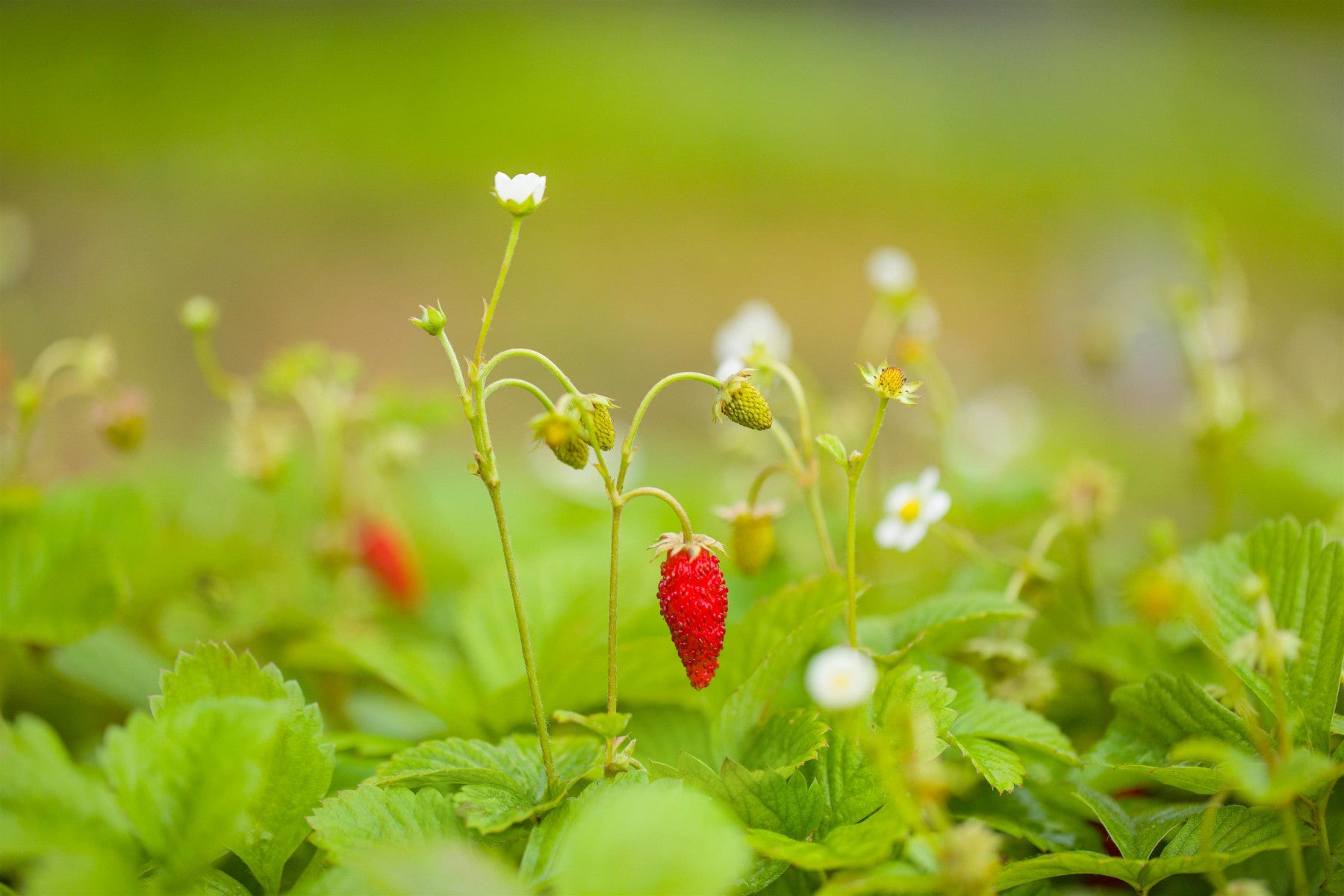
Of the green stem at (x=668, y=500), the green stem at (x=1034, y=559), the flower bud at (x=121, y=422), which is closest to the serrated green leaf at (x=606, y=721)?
the green stem at (x=668, y=500)

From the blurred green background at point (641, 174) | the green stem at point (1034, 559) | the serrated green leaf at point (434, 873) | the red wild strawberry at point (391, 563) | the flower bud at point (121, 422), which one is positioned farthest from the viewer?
the blurred green background at point (641, 174)

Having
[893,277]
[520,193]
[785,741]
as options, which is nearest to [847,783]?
[785,741]

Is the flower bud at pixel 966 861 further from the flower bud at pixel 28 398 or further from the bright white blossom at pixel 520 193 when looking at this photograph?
the flower bud at pixel 28 398

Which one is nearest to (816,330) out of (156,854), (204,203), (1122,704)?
(204,203)

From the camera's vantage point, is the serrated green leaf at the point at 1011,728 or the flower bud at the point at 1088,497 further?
the flower bud at the point at 1088,497

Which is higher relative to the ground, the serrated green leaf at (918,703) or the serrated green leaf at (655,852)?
the serrated green leaf at (918,703)

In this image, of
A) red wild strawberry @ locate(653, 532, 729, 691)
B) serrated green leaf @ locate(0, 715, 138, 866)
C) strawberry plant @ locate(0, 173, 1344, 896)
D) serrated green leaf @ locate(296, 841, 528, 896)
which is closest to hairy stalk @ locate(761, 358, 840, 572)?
strawberry plant @ locate(0, 173, 1344, 896)

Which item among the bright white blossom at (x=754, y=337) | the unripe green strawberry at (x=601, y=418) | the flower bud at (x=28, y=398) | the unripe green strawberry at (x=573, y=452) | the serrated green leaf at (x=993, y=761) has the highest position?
the bright white blossom at (x=754, y=337)

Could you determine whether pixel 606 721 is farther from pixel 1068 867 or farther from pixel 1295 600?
pixel 1295 600

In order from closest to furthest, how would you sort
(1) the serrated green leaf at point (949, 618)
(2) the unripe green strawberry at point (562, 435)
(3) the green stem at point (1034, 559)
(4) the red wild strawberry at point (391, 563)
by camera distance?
(2) the unripe green strawberry at point (562, 435)
(1) the serrated green leaf at point (949, 618)
(3) the green stem at point (1034, 559)
(4) the red wild strawberry at point (391, 563)
